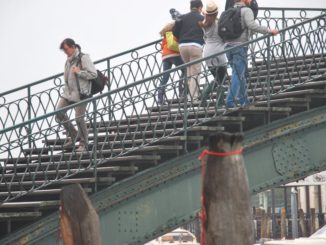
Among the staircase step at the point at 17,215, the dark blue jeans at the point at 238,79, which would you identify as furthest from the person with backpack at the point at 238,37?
the staircase step at the point at 17,215

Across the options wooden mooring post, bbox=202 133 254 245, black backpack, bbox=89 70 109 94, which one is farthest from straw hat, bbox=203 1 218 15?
wooden mooring post, bbox=202 133 254 245

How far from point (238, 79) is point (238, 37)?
0.84 m

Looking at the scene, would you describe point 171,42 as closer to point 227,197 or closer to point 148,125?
point 148,125

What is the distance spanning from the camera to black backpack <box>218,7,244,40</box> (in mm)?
18047

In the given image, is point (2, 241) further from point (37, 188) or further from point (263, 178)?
point (263, 178)

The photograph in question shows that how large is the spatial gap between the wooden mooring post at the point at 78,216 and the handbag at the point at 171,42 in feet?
22.1

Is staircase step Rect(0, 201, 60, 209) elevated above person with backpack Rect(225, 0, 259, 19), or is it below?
below

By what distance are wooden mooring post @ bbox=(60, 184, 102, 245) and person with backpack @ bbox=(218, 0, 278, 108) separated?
396 centimetres

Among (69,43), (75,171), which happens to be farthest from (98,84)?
(75,171)

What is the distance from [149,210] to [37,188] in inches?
61.5

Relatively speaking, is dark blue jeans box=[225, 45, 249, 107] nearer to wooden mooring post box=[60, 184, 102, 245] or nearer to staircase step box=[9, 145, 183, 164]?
staircase step box=[9, 145, 183, 164]

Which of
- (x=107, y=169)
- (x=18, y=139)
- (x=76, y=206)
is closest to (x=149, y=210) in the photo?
(x=107, y=169)

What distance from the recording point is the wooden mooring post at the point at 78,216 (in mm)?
14219

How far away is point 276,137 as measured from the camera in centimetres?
1784
